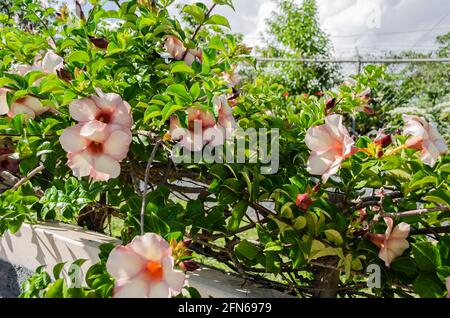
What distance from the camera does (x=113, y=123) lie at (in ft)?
2.56

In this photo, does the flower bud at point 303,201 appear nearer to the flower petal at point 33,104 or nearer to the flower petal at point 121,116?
the flower petal at point 121,116

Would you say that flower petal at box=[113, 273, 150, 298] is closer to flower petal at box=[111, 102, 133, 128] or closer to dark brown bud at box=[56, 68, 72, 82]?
flower petal at box=[111, 102, 133, 128]

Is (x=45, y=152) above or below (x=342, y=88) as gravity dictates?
below

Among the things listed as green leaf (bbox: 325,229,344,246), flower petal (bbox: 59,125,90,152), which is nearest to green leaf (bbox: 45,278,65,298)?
flower petal (bbox: 59,125,90,152)

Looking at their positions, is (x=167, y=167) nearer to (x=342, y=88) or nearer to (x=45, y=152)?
(x=45, y=152)

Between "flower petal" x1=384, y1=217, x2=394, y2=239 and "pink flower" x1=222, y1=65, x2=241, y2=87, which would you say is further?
"pink flower" x1=222, y1=65, x2=241, y2=87

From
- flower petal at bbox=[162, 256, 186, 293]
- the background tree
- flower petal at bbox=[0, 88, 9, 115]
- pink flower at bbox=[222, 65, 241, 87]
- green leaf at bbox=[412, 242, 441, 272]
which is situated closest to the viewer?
flower petal at bbox=[162, 256, 186, 293]

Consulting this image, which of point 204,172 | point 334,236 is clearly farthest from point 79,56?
point 334,236

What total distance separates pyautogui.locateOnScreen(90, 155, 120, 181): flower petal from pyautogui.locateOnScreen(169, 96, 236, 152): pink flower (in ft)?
0.41

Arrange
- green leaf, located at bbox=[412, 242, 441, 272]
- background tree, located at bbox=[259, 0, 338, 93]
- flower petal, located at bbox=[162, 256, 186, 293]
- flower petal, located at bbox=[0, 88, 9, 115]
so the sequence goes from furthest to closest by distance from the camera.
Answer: background tree, located at bbox=[259, 0, 338, 93] → flower petal, located at bbox=[0, 88, 9, 115] → green leaf, located at bbox=[412, 242, 441, 272] → flower petal, located at bbox=[162, 256, 186, 293]

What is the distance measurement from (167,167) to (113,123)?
10.9 inches

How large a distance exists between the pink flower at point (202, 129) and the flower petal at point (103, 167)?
124mm

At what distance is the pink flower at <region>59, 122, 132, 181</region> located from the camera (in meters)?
0.76
